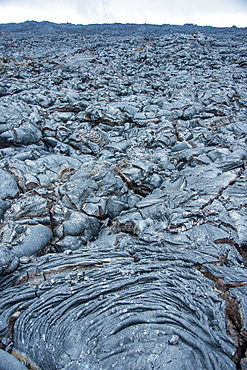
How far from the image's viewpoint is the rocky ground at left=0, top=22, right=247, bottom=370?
2650 millimetres

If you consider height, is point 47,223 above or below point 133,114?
below

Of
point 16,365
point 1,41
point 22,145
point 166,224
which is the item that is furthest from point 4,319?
point 1,41

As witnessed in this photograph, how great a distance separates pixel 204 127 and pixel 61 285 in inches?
341

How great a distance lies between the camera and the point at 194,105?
11133 millimetres

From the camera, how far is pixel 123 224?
533 centimetres

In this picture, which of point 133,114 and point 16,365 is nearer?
point 16,365

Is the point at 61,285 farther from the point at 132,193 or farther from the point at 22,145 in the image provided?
the point at 22,145

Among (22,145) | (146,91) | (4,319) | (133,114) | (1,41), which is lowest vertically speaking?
(4,319)

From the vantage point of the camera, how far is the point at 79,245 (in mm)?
4922

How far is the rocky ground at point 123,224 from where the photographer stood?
104 inches

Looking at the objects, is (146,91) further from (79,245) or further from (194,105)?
(79,245)

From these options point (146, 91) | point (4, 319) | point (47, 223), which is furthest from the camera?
point (146, 91)

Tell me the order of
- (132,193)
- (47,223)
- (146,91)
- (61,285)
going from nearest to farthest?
1. (61,285)
2. (47,223)
3. (132,193)
4. (146,91)

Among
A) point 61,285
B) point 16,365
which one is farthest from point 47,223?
point 16,365
